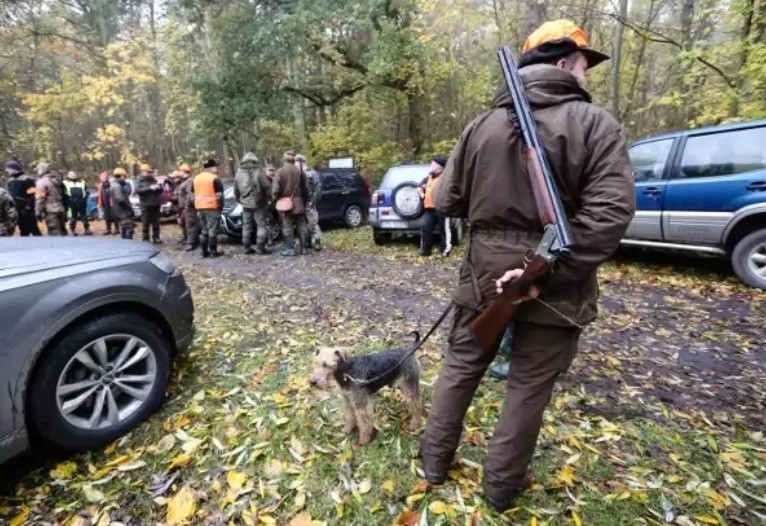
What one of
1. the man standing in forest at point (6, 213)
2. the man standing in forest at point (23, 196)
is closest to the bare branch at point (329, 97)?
the man standing in forest at point (23, 196)

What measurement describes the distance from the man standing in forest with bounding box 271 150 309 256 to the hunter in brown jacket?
685cm

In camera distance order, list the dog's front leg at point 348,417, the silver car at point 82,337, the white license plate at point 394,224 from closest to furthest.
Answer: the silver car at point 82,337 < the dog's front leg at point 348,417 < the white license plate at point 394,224

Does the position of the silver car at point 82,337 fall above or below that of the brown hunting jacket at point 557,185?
below

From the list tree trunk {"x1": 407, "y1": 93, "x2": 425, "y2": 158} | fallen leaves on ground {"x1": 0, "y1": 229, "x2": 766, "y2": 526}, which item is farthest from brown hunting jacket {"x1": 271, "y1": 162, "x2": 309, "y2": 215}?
tree trunk {"x1": 407, "y1": 93, "x2": 425, "y2": 158}

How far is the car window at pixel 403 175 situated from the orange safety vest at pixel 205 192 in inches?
134

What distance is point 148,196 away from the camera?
1040cm

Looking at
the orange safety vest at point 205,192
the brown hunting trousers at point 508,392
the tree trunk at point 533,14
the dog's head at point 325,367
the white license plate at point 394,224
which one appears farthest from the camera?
the white license plate at point 394,224

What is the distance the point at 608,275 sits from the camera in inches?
254

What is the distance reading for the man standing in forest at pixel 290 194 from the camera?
8.66m

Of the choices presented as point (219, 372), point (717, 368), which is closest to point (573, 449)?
point (717, 368)

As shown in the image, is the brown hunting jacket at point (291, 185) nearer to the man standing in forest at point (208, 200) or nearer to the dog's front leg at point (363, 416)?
the man standing in forest at point (208, 200)

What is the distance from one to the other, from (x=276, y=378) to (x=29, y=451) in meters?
1.63

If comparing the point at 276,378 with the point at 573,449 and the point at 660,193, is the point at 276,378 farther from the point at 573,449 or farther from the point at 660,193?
the point at 660,193

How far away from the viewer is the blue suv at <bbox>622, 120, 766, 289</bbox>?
5207 mm
